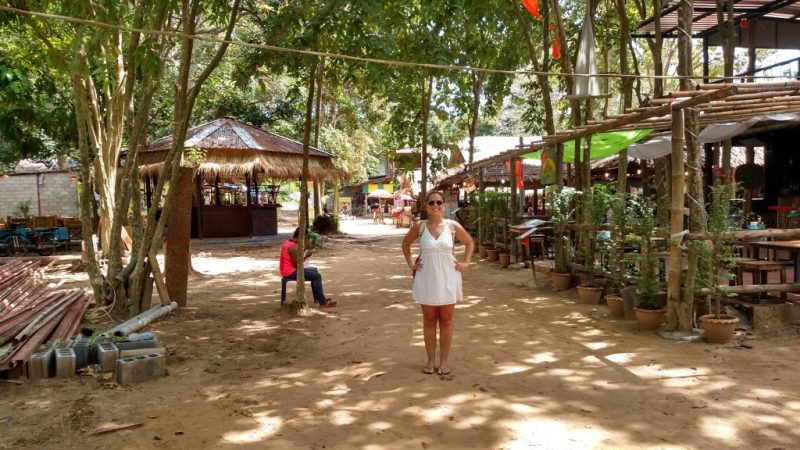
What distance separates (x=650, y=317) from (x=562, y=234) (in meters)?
2.72

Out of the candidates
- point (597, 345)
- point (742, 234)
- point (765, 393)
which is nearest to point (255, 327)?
point (597, 345)

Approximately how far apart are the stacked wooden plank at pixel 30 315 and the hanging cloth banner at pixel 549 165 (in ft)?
22.8

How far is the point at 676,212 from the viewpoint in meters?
5.17

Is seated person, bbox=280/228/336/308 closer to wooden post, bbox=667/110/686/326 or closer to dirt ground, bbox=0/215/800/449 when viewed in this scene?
dirt ground, bbox=0/215/800/449

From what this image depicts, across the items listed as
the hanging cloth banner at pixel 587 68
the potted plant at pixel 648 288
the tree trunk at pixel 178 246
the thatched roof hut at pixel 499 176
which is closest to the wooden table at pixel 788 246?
the potted plant at pixel 648 288

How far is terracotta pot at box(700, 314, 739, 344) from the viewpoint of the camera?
484cm

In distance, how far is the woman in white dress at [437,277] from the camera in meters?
4.16

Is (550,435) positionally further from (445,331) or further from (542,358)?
(542,358)

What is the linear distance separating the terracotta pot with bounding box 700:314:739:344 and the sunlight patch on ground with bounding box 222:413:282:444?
385 centimetres

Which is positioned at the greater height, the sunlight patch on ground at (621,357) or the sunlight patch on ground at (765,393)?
the sunlight patch on ground at (765,393)

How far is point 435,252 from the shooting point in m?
4.17

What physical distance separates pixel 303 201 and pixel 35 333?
3280 mm

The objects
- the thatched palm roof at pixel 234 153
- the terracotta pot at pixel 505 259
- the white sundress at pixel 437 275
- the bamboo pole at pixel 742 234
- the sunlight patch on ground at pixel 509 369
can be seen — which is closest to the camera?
the white sundress at pixel 437 275

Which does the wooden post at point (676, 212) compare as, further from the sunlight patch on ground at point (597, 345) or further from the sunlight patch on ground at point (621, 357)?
the sunlight patch on ground at point (621, 357)
